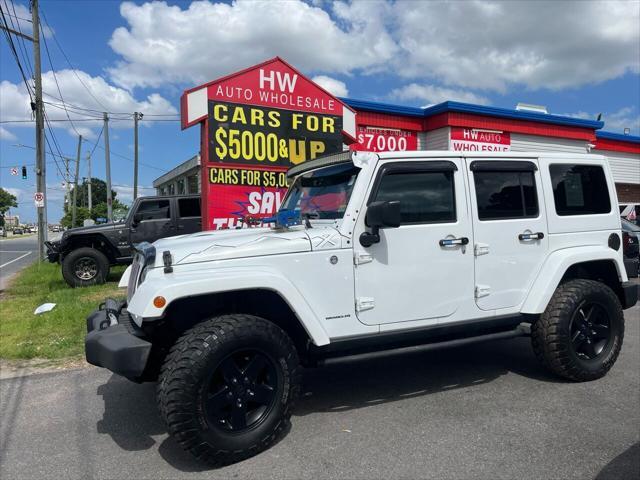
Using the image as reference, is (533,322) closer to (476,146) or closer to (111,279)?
(111,279)

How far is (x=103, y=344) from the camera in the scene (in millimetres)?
3273

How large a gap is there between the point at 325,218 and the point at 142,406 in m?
2.16

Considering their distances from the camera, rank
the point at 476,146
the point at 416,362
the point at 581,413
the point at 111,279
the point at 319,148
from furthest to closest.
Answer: the point at 476,146, the point at 111,279, the point at 319,148, the point at 416,362, the point at 581,413

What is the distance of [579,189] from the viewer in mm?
4691

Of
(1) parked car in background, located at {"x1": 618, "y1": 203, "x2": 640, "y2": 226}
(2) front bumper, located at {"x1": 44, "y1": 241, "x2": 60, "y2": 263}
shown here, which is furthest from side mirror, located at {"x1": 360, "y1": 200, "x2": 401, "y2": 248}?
(1) parked car in background, located at {"x1": 618, "y1": 203, "x2": 640, "y2": 226}

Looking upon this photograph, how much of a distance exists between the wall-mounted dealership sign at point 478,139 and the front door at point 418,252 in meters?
10.8

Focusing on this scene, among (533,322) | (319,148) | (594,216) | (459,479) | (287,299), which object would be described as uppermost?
(319,148)

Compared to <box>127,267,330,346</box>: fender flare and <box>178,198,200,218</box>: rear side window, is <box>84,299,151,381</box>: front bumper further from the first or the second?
<box>178,198,200,218</box>: rear side window

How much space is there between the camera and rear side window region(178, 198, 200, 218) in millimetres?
11565

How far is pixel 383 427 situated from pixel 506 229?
1872 mm

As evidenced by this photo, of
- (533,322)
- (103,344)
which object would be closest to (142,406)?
(103,344)

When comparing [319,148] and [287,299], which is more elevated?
[319,148]

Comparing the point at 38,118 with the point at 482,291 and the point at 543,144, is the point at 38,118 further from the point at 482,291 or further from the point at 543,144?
the point at 482,291

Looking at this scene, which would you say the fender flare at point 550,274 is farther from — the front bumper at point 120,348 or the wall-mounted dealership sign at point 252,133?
the wall-mounted dealership sign at point 252,133
